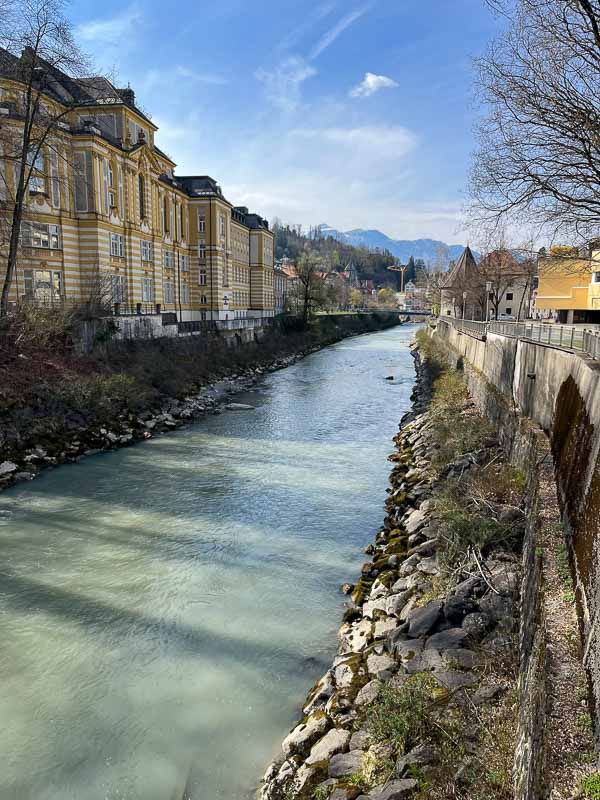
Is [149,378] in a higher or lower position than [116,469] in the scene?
higher

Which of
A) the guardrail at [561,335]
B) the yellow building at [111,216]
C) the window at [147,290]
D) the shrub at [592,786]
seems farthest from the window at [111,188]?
the shrub at [592,786]

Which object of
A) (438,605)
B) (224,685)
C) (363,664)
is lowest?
(224,685)

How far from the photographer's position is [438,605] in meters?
6.69

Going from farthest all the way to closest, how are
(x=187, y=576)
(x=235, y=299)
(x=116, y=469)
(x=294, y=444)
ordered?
(x=235, y=299)
(x=294, y=444)
(x=116, y=469)
(x=187, y=576)

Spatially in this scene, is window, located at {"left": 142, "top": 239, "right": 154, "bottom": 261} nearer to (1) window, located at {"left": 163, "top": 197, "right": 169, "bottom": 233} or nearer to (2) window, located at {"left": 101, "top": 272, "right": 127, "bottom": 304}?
(2) window, located at {"left": 101, "top": 272, "right": 127, "bottom": 304}

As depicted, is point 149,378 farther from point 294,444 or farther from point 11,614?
point 11,614

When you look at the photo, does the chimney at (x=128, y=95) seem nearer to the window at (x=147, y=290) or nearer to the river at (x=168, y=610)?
the window at (x=147, y=290)

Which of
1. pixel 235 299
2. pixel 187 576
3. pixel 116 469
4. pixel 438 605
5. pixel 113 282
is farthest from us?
pixel 235 299

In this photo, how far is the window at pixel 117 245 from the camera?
3250 cm

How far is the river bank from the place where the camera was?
16.0 meters

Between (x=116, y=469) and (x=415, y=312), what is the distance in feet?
382

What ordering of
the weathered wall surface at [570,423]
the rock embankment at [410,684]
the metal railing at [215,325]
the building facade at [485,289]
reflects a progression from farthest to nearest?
1. the building facade at [485,289]
2. the metal railing at [215,325]
3. the rock embankment at [410,684]
4. the weathered wall surface at [570,423]

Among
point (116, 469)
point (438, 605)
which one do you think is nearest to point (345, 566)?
point (438, 605)

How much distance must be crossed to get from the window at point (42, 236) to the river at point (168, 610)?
52.0ft
